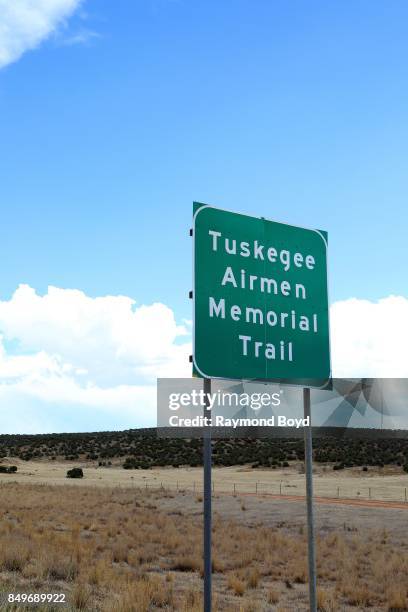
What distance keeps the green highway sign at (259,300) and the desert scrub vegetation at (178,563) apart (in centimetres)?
564

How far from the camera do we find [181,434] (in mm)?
128500

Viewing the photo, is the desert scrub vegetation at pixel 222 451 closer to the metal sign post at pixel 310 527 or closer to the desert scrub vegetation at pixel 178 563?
the desert scrub vegetation at pixel 178 563

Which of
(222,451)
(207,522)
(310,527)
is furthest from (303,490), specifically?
(222,451)

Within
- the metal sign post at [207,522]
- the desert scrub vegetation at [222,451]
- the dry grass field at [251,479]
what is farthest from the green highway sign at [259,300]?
the desert scrub vegetation at [222,451]

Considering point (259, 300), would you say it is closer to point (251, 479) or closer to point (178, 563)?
point (178, 563)

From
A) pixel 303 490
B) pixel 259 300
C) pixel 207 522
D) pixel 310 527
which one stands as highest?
pixel 259 300

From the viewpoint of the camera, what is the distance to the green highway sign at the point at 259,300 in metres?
6.34

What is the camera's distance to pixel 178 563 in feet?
60.0

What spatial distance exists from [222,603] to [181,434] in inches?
4588

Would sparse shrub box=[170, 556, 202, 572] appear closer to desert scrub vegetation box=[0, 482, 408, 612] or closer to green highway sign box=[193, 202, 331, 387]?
desert scrub vegetation box=[0, 482, 408, 612]

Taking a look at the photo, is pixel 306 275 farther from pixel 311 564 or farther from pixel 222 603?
pixel 222 603

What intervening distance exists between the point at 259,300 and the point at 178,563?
13480 mm

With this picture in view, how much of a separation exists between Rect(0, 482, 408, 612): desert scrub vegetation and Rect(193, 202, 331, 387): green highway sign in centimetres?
564

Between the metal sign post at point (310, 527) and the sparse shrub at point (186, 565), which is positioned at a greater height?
the metal sign post at point (310, 527)
